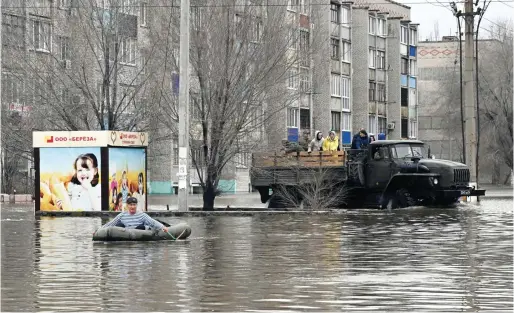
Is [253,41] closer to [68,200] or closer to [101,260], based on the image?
[68,200]

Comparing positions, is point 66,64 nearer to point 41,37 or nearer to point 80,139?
point 41,37

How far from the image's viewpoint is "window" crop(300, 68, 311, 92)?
4783 centimetres

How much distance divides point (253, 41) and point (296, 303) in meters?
31.2

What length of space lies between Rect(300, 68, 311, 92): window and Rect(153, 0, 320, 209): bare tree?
8.39ft

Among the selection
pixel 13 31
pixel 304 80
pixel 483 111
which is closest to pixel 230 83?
pixel 304 80

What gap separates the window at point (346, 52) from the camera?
338ft

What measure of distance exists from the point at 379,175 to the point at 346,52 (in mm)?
62438

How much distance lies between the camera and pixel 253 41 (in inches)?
1761

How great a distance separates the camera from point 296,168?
139 ft

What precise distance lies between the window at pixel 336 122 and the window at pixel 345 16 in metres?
7.68

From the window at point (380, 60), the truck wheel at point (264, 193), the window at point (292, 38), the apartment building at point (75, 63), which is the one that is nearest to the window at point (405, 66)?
the window at point (380, 60)

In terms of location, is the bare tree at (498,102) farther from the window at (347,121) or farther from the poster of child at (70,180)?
the poster of child at (70,180)

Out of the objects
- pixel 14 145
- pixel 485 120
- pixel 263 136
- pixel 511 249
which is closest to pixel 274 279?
pixel 511 249

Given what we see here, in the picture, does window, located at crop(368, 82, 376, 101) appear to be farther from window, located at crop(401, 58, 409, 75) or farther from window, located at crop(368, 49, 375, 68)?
window, located at crop(401, 58, 409, 75)
